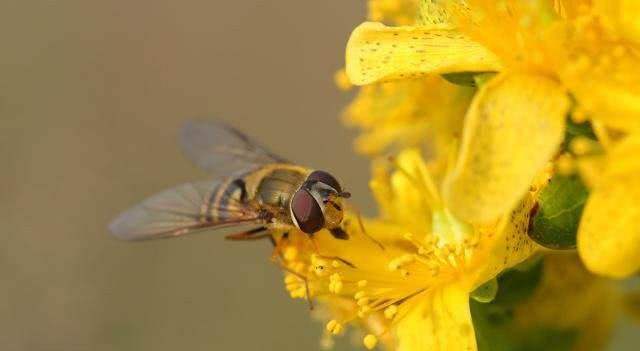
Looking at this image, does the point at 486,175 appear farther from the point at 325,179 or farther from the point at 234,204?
the point at 234,204

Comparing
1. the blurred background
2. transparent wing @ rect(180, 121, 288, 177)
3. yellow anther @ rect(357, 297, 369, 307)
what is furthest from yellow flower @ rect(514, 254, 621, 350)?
the blurred background

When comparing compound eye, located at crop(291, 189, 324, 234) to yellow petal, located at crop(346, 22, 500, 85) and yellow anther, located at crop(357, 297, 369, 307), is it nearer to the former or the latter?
yellow anther, located at crop(357, 297, 369, 307)

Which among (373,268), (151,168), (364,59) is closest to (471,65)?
(364,59)

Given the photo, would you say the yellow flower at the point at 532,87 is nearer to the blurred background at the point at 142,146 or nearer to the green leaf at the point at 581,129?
the green leaf at the point at 581,129

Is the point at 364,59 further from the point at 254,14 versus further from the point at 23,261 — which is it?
the point at 254,14

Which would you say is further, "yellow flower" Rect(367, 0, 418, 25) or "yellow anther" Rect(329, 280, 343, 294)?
"yellow flower" Rect(367, 0, 418, 25)

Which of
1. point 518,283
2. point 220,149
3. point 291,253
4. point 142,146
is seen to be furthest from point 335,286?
point 142,146
